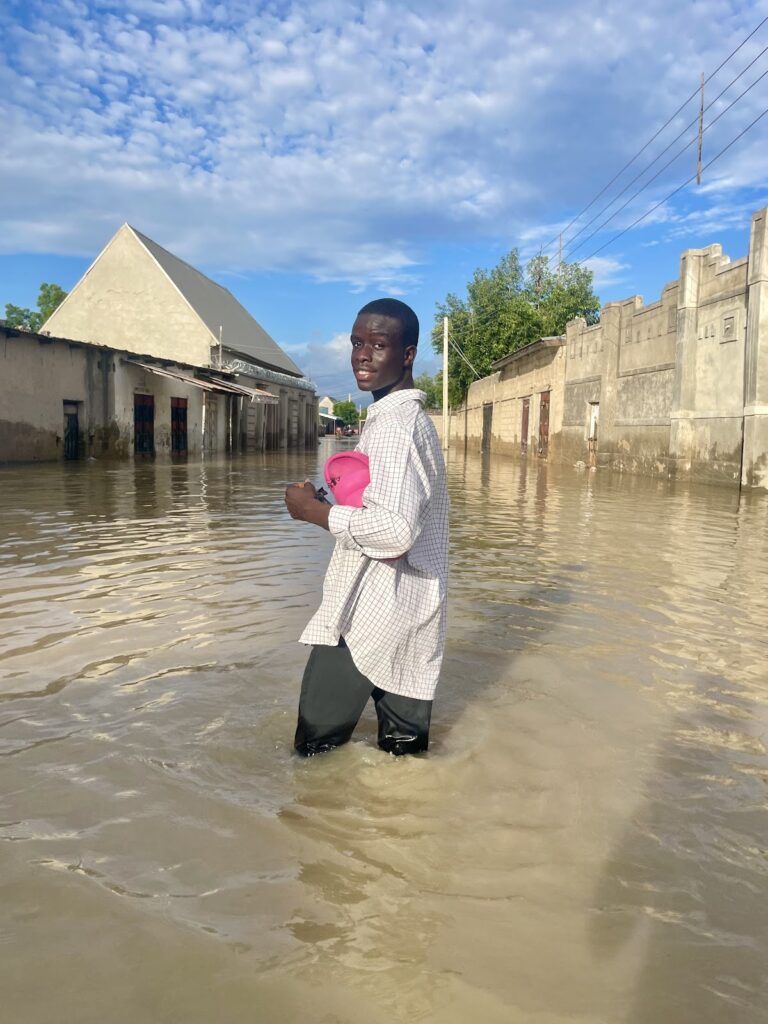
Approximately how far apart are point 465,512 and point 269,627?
20.8ft

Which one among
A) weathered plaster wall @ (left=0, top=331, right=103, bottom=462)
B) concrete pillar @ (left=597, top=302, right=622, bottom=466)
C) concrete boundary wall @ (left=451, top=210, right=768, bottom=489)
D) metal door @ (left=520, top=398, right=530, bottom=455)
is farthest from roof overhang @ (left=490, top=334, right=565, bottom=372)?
weathered plaster wall @ (left=0, top=331, right=103, bottom=462)

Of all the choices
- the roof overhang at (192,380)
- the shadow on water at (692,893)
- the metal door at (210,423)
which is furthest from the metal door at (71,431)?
the shadow on water at (692,893)

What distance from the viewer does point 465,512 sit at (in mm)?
10375

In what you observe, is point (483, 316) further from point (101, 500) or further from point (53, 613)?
point (53, 613)

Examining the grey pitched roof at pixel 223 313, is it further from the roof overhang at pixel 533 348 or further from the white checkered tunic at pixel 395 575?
the white checkered tunic at pixel 395 575

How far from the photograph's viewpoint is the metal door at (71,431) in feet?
64.3

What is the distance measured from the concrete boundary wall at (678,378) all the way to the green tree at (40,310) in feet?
107

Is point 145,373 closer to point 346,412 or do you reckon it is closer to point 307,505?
point 307,505

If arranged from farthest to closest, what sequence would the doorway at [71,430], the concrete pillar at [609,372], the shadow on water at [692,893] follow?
1. the doorway at [71,430]
2. the concrete pillar at [609,372]
3. the shadow on water at [692,893]

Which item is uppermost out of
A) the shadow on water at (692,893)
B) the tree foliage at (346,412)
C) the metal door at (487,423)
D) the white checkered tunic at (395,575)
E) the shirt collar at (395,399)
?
the tree foliage at (346,412)

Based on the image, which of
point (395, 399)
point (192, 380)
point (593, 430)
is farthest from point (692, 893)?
point (192, 380)

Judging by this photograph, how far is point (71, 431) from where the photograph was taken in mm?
19828

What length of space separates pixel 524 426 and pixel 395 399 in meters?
25.8

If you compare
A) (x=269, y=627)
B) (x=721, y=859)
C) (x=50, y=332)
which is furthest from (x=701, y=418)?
(x=50, y=332)
